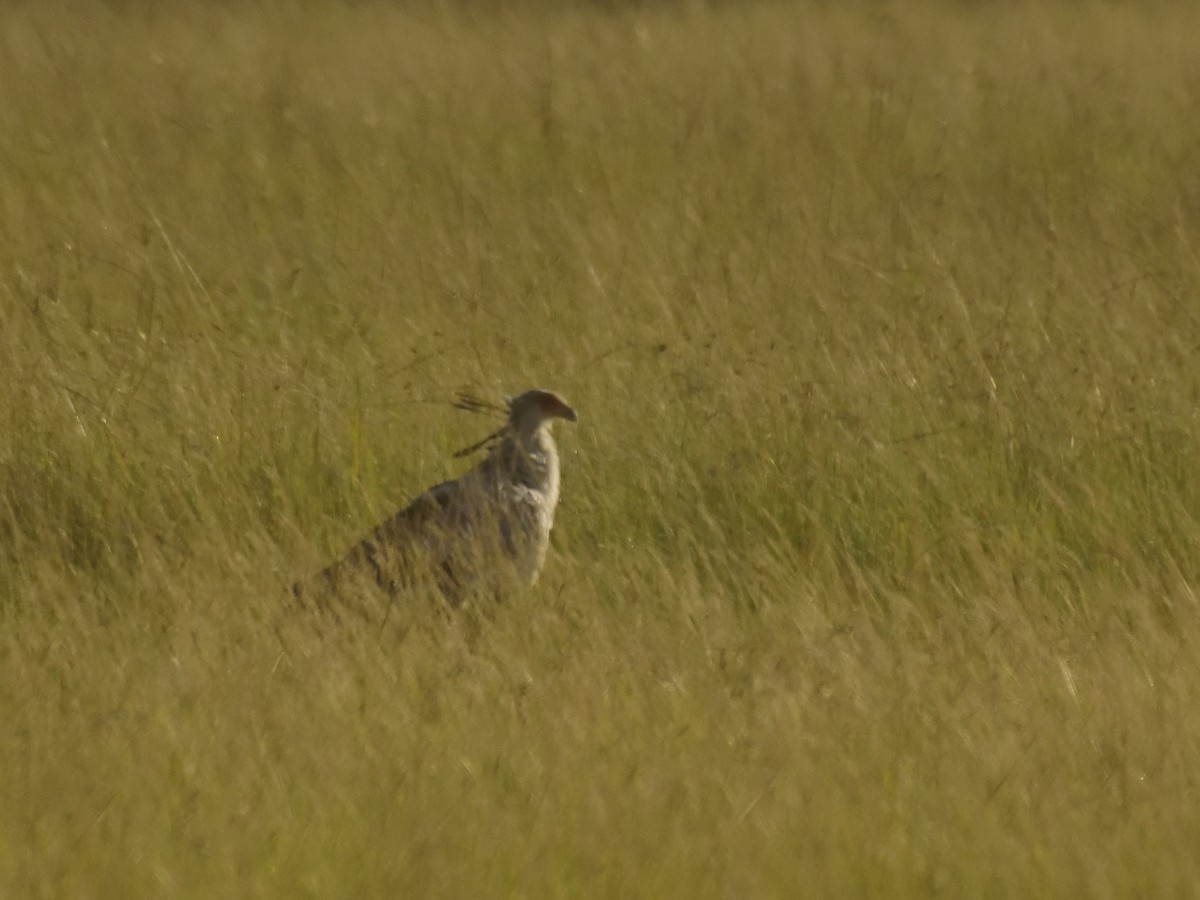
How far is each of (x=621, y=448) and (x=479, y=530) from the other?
87 centimetres

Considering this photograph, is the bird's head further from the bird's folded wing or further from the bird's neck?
the bird's folded wing

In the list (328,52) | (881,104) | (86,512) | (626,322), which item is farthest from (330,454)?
(328,52)

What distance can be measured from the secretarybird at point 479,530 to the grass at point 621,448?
Result: 13cm

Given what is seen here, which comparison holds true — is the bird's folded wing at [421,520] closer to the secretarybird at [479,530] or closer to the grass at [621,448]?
the secretarybird at [479,530]

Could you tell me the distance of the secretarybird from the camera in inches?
186

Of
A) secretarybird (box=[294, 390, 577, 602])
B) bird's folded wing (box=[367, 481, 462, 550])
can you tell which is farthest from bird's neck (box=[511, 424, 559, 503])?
bird's folded wing (box=[367, 481, 462, 550])

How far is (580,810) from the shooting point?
3.57m

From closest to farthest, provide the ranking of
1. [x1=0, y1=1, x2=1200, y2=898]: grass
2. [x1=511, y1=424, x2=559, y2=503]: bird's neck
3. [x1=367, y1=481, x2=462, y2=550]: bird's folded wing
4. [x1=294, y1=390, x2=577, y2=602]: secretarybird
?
[x1=0, y1=1, x2=1200, y2=898]: grass, [x1=294, y1=390, x2=577, y2=602]: secretarybird, [x1=367, y1=481, x2=462, y2=550]: bird's folded wing, [x1=511, y1=424, x2=559, y2=503]: bird's neck

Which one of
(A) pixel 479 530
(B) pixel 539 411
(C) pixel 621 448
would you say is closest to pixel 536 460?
(B) pixel 539 411

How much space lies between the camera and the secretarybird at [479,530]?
472cm

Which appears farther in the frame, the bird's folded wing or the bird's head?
the bird's head

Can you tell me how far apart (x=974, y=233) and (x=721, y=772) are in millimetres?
4105

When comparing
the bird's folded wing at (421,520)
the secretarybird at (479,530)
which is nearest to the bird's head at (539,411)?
the secretarybird at (479,530)

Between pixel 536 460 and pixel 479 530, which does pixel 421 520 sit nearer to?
pixel 479 530
